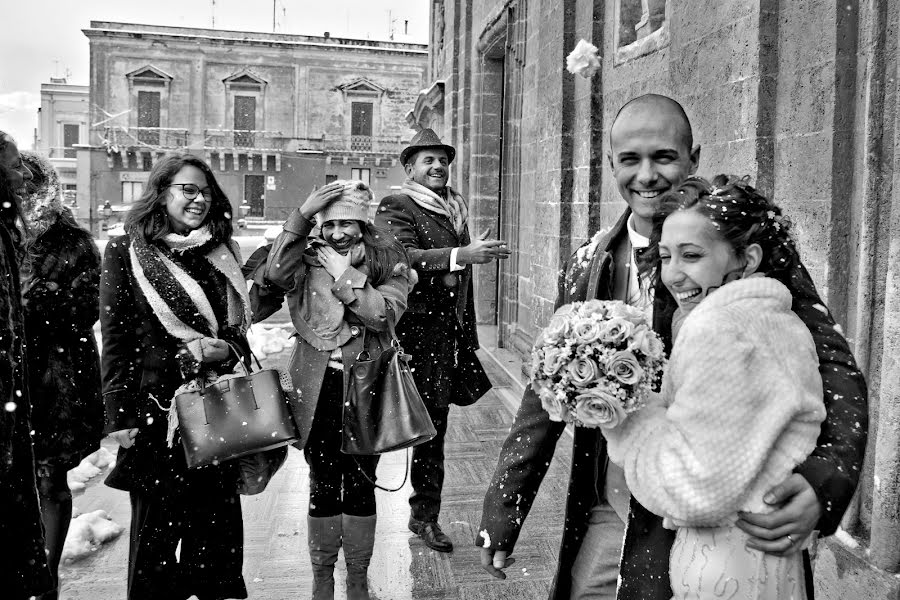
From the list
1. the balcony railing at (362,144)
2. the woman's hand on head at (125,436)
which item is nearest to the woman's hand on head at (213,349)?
the woman's hand on head at (125,436)

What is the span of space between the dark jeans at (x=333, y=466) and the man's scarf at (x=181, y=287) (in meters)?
0.53

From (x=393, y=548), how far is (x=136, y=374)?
5.81 ft

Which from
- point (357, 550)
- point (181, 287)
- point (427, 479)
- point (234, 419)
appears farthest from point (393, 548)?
point (181, 287)

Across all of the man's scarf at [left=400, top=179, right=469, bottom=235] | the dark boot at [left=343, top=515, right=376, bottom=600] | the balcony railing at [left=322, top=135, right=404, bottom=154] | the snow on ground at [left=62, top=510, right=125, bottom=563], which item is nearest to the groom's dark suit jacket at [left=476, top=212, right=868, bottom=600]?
the dark boot at [left=343, top=515, right=376, bottom=600]

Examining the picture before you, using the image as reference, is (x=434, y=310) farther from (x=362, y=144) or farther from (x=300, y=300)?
(x=362, y=144)

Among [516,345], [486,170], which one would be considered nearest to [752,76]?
[516,345]

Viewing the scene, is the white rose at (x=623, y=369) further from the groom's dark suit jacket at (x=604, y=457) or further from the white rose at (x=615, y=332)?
the groom's dark suit jacket at (x=604, y=457)

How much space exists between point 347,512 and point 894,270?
2.47 m

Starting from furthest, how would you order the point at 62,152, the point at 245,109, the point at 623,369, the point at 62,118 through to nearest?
the point at 62,118 → the point at 62,152 → the point at 245,109 → the point at 623,369

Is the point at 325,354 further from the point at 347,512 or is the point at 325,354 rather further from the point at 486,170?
the point at 486,170

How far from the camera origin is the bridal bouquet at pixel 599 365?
5.60 ft

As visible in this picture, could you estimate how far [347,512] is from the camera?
3621 mm

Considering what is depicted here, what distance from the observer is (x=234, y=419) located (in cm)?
322

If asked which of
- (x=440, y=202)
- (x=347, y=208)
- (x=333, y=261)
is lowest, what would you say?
(x=333, y=261)
